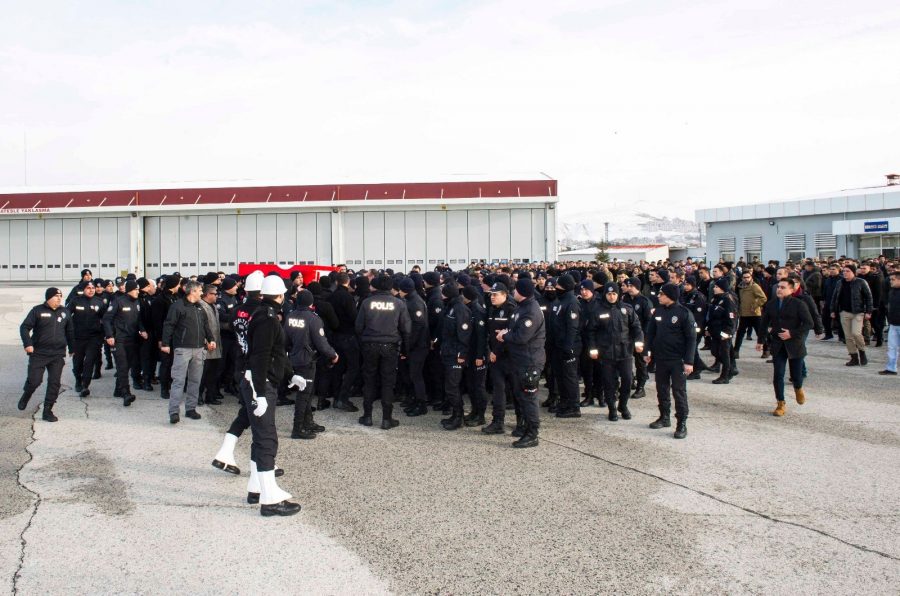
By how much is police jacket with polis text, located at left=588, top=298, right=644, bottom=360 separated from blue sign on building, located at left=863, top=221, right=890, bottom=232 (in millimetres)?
26386

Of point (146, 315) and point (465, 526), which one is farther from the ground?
point (146, 315)

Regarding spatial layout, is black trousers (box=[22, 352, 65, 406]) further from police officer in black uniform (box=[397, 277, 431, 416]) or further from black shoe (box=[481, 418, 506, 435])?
black shoe (box=[481, 418, 506, 435])

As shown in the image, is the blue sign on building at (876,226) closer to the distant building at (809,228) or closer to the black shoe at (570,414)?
the distant building at (809,228)

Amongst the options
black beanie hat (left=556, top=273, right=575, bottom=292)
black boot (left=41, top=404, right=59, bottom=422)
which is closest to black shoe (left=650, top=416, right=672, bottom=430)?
black beanie hat (left=556, top=273, right=575, bottom=292)

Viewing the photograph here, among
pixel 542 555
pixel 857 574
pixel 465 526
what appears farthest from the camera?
pixel 465 526

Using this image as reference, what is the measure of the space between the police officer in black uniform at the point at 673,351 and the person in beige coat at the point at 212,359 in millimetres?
6214

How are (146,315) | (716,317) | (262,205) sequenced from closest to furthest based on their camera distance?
(146,315) → (716,317) → (262,205)

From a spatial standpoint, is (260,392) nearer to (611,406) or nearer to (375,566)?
(375,566)

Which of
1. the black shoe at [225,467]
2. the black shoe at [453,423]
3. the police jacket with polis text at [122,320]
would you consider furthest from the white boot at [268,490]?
the police jacket with polis text at [122,320]

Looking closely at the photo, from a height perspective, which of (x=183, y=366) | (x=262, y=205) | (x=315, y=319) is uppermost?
(x=262, y=205)

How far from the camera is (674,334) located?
26.4 ft

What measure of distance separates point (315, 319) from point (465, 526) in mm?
3618

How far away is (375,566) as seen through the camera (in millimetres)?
4438

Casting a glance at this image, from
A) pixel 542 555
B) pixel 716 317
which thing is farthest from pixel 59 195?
pixel 542 555
